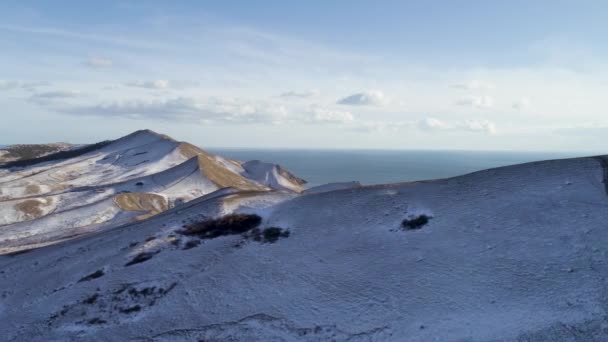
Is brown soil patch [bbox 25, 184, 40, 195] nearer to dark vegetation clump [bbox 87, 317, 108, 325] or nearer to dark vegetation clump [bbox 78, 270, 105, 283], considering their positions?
dark vegetation clump [bbox 78, 270, 105, 283]

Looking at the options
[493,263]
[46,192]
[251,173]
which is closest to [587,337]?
[493,263]

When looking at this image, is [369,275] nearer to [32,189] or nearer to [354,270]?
[354,270]

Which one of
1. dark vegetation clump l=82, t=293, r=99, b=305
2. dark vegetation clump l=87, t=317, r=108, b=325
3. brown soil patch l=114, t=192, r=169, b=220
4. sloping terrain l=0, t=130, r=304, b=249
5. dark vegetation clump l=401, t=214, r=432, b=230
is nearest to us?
dark vegetation clump l=87, t=317, r=108, b=325

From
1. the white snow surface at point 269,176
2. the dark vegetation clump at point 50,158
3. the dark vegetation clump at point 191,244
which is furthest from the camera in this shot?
the dark vegetation clump at point 50,158

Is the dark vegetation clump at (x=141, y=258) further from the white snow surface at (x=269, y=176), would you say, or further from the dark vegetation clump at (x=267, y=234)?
the white snow surface at (x=269, y=176)

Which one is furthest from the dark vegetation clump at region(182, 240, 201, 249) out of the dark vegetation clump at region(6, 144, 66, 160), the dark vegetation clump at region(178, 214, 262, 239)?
the dark vegetation clump at region(6, 144, 66, 160)

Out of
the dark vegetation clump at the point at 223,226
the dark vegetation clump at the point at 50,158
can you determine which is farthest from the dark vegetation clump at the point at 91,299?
the dark vegetation clump at the point at 50,158
